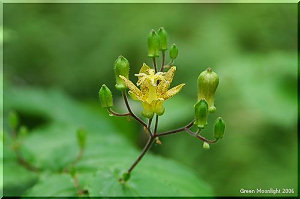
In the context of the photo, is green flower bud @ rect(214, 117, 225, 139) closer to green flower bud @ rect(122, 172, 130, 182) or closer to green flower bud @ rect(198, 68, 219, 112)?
green flower bud @ rect(198, 68, 219, 112)

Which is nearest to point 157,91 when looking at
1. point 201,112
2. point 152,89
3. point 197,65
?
point 152,89

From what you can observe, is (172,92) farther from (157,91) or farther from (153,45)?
(153,45)

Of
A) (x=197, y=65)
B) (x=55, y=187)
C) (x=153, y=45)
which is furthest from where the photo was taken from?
(x=197, y=65)

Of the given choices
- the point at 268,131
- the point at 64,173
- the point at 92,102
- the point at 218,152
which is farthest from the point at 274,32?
the point at 64,173

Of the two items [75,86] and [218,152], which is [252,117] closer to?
[218,152]

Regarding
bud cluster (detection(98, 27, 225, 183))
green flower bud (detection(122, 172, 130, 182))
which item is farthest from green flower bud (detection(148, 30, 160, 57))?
green flower bud (detection(122, 172, 130, 182))

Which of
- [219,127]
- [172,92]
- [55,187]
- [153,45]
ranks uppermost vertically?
[153,45]
